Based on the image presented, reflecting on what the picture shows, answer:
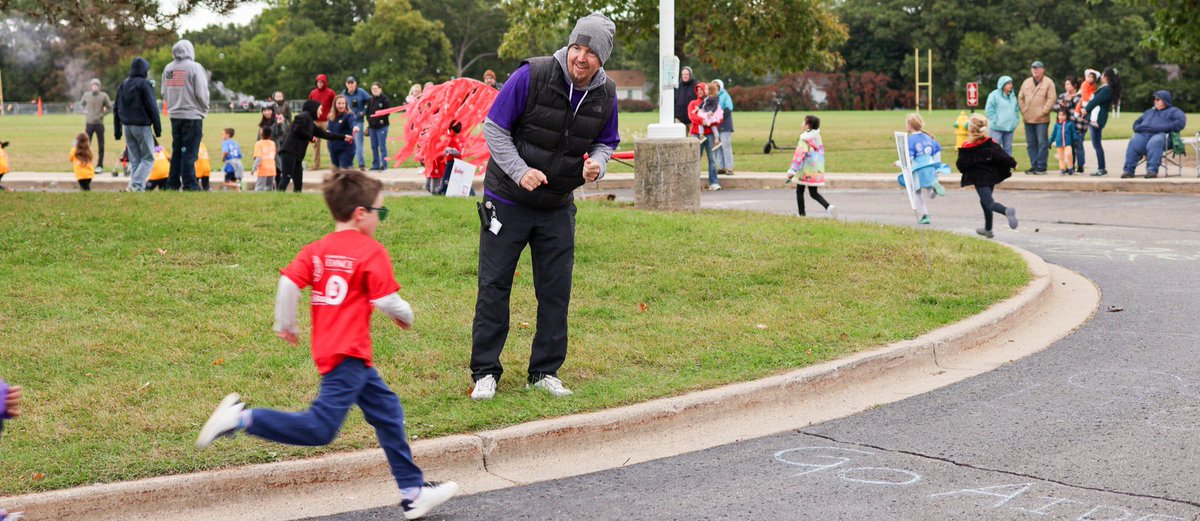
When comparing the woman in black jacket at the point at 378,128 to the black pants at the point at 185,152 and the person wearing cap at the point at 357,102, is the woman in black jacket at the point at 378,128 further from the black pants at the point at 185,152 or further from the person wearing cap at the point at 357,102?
the black pants at the point at 185,152

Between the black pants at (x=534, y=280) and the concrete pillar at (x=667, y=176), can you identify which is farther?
the concrete pillar at (x=667, y=176)

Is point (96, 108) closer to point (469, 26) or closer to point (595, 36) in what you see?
point (595, 36)

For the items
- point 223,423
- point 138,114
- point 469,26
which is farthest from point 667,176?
point 469,26

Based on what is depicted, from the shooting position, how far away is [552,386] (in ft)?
20.8

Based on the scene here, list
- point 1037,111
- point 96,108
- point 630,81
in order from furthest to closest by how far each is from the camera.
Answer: point 630,81 → point 96,108 → point 1037,111

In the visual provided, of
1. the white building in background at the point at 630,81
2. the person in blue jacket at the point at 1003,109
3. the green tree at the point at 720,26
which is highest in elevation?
the white building in background at the point at 630,81

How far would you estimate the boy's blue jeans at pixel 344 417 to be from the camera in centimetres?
455

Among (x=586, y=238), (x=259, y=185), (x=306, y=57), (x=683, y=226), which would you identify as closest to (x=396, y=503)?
(x=586, y=238)

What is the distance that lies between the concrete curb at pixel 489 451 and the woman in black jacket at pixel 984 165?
20.7 ft

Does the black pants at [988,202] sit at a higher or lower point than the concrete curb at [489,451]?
higher

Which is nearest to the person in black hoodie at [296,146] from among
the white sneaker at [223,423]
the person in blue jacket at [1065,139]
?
the person in blue jacket at [1065,139]

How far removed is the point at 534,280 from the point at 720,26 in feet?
82.4

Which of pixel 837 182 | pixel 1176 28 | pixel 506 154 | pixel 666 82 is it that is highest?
pixel 1176 28

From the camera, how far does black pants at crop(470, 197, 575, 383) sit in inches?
246
